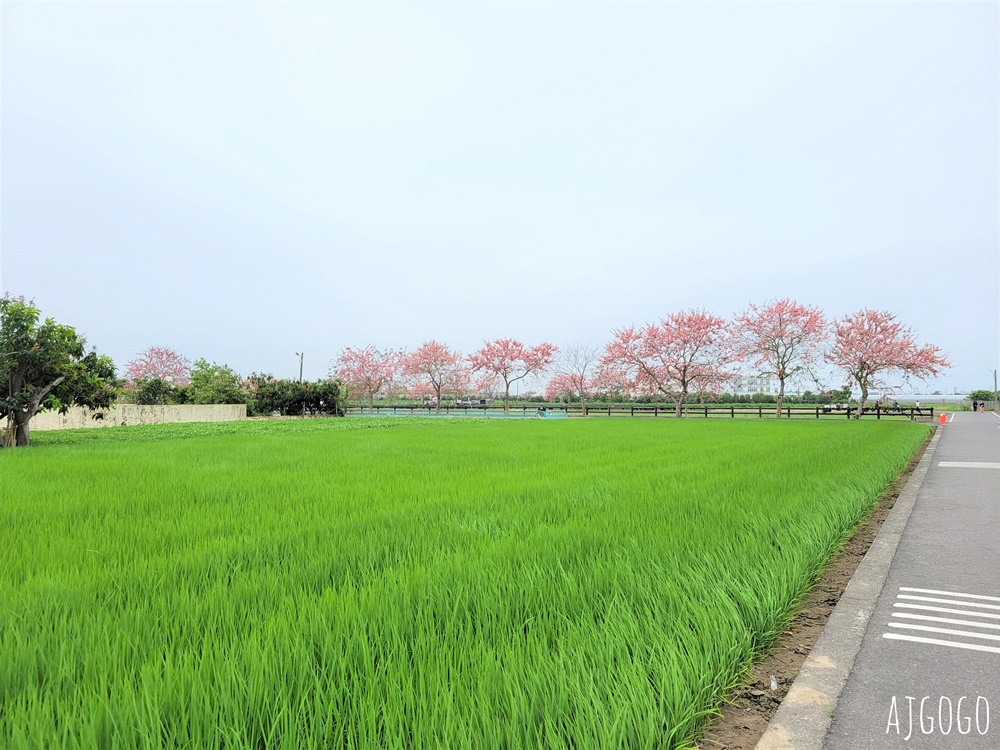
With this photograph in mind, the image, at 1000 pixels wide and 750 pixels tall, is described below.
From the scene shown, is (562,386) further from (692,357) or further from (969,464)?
(969,464)

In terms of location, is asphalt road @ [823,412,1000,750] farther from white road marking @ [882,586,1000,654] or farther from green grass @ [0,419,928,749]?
green grass @ [0,419,928,749]

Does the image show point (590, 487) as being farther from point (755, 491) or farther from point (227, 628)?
point (227, 628)

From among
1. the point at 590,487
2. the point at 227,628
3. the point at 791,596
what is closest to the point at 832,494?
the point at 590,487

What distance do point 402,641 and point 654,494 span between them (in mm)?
3973

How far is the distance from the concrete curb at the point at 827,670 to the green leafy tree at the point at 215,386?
38.3 m

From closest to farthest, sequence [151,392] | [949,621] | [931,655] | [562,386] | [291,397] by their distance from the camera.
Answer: [931,655]
[949,621]
[151,392]
[291,397]
[562,386]

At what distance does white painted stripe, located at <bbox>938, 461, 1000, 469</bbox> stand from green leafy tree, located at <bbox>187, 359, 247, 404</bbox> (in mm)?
37207

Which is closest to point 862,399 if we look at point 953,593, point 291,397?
point 953,593

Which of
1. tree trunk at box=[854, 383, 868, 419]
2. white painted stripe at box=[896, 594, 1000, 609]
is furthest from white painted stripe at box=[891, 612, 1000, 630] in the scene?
tree trunk at box=[854, 383, 868, 419]

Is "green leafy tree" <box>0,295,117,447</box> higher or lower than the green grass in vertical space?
higher

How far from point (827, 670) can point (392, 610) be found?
1910 mm

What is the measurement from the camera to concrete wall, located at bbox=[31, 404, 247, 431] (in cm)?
2145

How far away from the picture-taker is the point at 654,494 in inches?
216

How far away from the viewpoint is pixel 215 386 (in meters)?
36.2
